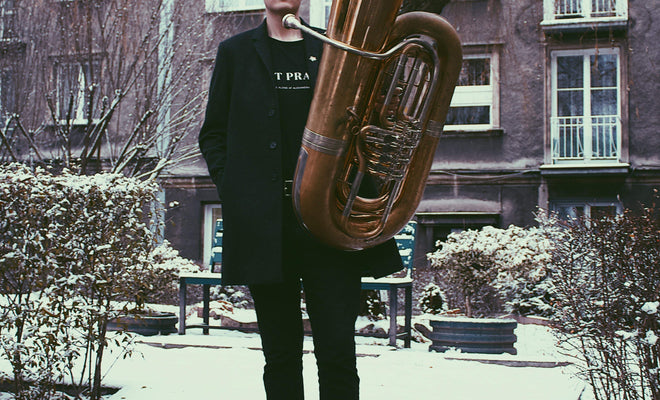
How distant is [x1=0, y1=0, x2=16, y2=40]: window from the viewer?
958 cm

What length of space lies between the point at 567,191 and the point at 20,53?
30.0 feet

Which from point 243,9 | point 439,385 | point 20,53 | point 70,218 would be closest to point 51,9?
point 20,53

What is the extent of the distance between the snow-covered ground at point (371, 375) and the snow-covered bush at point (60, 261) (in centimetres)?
43

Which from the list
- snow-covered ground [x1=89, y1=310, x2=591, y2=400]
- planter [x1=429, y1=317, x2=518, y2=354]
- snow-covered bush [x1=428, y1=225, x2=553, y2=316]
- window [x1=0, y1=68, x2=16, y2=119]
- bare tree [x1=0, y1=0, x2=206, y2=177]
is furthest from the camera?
window [x1=0, y1=68, x2=16, y2=119]

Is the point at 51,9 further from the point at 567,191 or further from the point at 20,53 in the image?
the point at 567,191

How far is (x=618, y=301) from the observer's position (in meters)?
2.77

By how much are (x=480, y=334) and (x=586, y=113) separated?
8.65m

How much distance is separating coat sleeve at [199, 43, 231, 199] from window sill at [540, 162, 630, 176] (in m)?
10.1

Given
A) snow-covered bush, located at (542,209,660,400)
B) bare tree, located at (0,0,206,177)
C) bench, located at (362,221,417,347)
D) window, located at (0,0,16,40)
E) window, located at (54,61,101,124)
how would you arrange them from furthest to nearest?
window, located at (0,0,16,40)
window, located at (54,61,101,124)
bare tree, located at (0,0,206,177)
bench, located at (362,221,417,347)
snow-covered bush, located at (542,209,660,400)

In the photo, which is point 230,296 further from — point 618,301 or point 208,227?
point 618,301

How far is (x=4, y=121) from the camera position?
1021cm

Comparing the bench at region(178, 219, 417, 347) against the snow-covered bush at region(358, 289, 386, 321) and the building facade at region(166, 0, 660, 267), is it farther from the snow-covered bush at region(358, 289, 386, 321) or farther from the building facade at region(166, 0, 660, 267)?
the building facade at region(166, 0, 660, 267)

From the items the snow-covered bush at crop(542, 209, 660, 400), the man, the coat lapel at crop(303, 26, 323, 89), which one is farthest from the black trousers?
the snow-covered bush at crop(542, 209, 660, 400)

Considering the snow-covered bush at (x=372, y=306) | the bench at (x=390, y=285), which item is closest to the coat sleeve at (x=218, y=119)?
the bench at (x=390, y=285)
